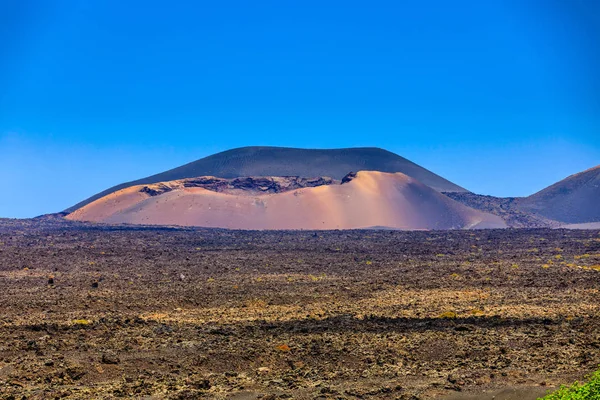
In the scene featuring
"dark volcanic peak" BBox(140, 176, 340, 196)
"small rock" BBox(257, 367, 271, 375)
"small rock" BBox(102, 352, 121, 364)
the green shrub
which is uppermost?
"dark volcanic peak" BBox(140, 176, 340, 196)

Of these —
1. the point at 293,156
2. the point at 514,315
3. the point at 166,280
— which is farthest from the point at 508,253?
the point at 293,156

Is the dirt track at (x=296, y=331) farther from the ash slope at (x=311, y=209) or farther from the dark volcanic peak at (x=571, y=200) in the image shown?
the dark volcanic peak at (x=571, y=200)

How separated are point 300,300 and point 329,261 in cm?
1480

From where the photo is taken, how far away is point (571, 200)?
11131 centimetres

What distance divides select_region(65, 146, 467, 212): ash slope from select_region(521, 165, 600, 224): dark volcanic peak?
32879mm

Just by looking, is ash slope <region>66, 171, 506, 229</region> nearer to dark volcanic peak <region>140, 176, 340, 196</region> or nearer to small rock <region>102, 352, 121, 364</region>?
dark volcanic peak <region>140, 176, 340, 196</region>

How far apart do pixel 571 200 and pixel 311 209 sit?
45.5 metres

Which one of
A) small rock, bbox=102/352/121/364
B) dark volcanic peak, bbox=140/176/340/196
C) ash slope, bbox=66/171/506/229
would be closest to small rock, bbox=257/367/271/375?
small rock, bbox=102/352/121/364

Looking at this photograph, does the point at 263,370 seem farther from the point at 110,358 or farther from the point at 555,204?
the point at 555,204

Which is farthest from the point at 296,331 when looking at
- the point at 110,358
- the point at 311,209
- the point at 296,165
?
the point at 296,165

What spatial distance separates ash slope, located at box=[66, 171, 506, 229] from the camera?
86812 millimetres

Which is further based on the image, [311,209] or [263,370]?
[311,209]

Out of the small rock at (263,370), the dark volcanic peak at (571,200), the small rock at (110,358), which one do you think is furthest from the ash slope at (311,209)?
the small rock at (263,370)

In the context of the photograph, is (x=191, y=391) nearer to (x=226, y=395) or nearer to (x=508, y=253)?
(x=226, y=395)
